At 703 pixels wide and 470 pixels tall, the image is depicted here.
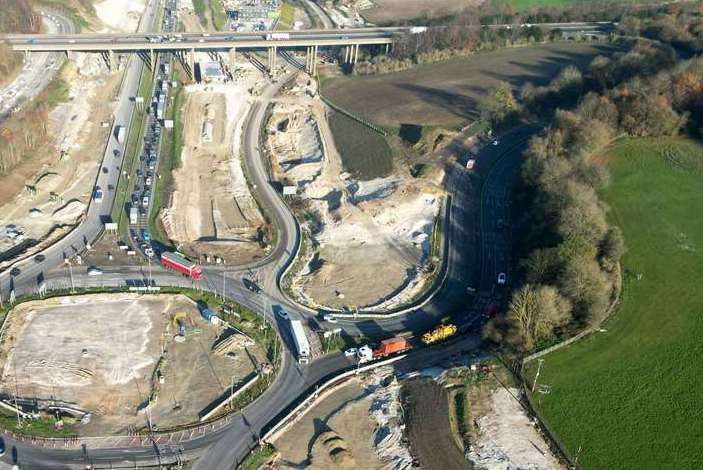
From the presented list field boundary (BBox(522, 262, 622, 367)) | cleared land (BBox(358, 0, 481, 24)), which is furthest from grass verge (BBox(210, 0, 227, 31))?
field boundary (BBox(522, 262, 622, 367))

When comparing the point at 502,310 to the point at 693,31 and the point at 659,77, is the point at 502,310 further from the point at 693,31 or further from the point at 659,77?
the point at 693,31

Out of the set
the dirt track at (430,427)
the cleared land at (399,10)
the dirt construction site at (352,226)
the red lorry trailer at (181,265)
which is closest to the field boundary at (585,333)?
the dirt track at (430,427)

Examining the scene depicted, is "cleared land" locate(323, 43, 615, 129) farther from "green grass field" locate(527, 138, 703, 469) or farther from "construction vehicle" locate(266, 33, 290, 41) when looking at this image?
"green grass field" locate(527, 138, 703, 469)

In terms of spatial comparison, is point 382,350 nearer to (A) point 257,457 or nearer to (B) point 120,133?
(A) point 257,457

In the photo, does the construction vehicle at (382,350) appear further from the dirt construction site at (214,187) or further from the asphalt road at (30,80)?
the asphalt road at (30,80)

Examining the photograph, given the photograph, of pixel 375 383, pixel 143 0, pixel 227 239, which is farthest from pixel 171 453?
pixel 143 0

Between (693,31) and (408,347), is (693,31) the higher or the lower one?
the higher one

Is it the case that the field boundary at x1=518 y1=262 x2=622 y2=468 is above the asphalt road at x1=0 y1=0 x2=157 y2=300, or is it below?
below
